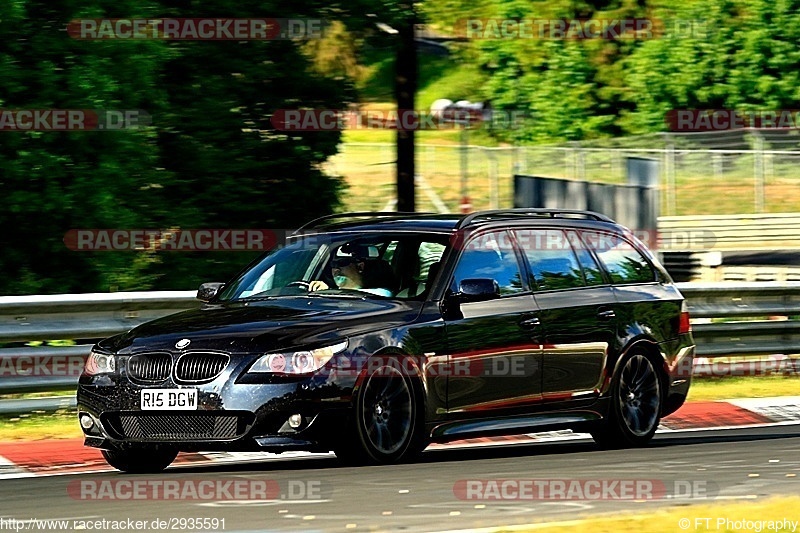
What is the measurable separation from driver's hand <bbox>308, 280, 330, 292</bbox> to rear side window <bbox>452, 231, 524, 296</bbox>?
0.86 metres

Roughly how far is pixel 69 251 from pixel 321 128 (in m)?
5.78

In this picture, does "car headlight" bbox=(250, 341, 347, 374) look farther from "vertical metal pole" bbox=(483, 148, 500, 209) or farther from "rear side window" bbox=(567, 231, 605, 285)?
"vertical metal pole" bbox=(483, 148, 500, 209)

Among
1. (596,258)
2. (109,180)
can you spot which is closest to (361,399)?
(596,258)

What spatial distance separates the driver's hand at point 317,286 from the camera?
11.4 m

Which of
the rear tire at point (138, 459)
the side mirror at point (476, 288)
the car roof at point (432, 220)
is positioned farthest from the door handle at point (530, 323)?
the rear tire at point (138, 459)

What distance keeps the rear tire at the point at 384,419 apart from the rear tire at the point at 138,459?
47.8 inches

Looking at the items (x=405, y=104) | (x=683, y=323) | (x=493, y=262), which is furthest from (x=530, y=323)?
(x=405, y=104)

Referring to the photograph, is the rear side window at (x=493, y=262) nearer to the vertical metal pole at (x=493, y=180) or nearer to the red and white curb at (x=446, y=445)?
the red and white curb at (x=446, y=445)

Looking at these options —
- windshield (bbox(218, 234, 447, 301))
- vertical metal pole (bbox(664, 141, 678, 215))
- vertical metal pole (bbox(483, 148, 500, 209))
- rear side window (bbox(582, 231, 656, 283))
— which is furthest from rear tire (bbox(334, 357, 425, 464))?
vertical metal pole (bbox(483, 148, 500, 209))

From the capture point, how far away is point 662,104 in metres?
53.1

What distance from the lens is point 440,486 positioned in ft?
32.0

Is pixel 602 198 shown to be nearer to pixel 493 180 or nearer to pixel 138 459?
pixel 493 180

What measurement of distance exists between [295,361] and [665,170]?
30.1 m

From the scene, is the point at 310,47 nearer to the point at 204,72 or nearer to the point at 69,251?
the point at 204,72
